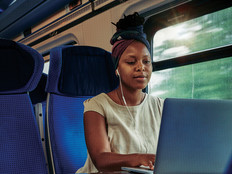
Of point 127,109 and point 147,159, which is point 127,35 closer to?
point 127,109

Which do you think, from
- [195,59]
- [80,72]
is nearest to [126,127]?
[80,72]

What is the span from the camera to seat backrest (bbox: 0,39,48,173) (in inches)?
55.1

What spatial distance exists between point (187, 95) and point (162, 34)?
571mm

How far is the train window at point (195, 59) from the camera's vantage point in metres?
1.75

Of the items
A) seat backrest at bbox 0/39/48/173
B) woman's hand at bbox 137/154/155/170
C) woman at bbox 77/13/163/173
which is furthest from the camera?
seat backrest at bbox 0/39/48/173

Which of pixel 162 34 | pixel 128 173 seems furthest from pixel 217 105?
pixel 162 34

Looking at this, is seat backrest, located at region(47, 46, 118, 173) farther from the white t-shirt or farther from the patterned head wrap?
the patterned head wrap

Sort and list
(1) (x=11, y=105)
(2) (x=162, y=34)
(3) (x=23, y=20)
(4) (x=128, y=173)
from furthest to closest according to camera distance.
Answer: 1. (3) (x=23, y=20)
2. (2) (x=162, y=34)
3. (1) (x=11, y=105)
4. (4) (x=128, y=173)

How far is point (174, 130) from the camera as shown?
0.58 meters

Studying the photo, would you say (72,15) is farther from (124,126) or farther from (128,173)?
(128,173)

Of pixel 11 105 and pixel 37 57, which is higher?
pixel 37 57

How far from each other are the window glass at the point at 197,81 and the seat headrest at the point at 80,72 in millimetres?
519

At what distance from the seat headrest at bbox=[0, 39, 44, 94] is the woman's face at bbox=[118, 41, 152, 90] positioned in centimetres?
51

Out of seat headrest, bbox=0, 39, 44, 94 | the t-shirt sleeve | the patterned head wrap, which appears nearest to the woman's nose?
the patterned head wrap
